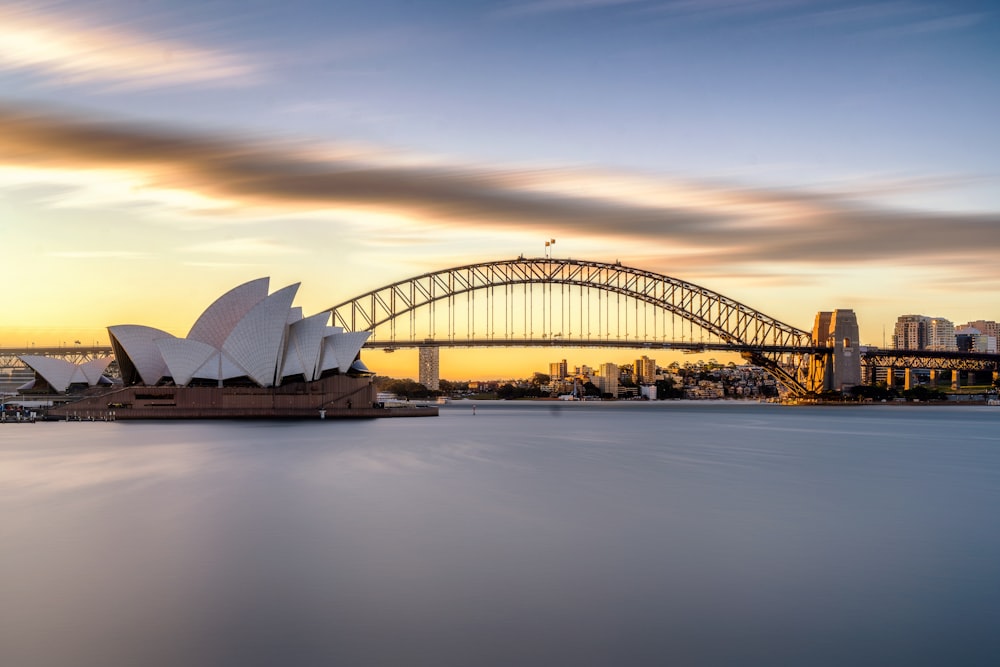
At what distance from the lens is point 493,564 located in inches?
577

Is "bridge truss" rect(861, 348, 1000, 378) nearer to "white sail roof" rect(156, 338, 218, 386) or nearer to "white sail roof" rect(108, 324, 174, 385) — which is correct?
"white sail roof" rect(156, 338, 218, 386)

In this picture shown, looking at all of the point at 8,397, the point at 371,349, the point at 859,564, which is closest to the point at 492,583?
the point at 859,564

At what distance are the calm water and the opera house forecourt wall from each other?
2718 centimetres

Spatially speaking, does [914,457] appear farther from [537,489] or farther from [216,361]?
[216,361]

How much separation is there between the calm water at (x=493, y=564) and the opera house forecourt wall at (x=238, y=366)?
27.2 meters

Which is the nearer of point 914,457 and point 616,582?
→ point 616,582

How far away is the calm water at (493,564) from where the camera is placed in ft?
33.8

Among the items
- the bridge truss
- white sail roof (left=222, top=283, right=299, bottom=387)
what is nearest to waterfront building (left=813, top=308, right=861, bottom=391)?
the bridge truss

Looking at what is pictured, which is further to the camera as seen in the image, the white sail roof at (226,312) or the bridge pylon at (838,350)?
the bridge pylon at (838,350)

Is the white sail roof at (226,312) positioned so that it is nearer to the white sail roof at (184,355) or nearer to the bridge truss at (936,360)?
the white sail roof at (184,355)

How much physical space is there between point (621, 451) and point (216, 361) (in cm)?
3089

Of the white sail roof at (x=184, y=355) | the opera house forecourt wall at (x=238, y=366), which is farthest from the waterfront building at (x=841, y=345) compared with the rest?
the white sail roof at (x=184, y=355)

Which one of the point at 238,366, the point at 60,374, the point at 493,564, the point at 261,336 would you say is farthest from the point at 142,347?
the point at 493,564

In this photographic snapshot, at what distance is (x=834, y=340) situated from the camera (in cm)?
9806
